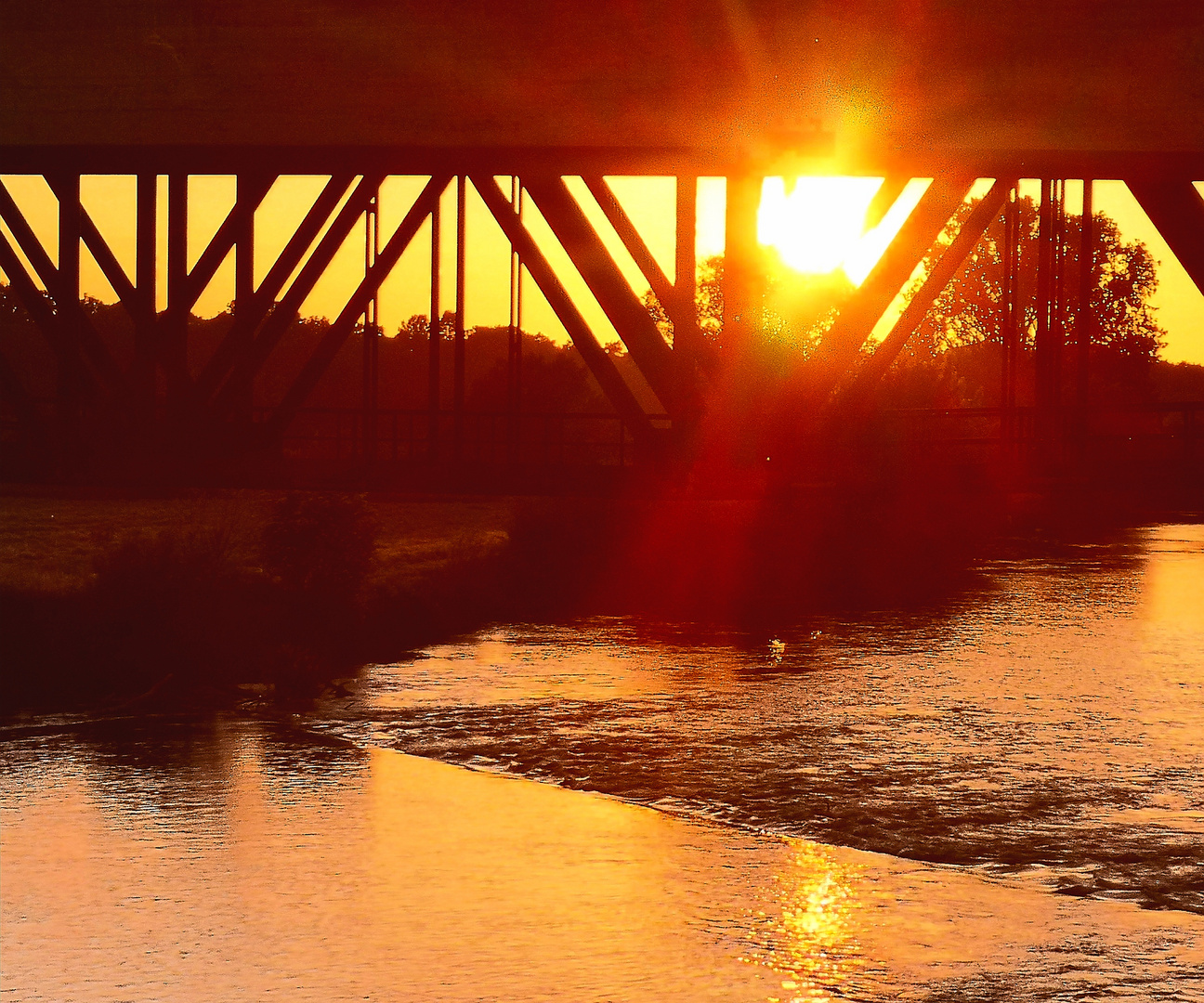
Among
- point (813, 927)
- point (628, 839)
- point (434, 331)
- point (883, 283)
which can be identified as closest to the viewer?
point (813, 927)

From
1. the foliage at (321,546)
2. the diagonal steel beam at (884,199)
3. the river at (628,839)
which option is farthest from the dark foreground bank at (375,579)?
the diagonal steel beam at (884,199)

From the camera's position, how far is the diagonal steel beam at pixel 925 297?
15273 millimetres

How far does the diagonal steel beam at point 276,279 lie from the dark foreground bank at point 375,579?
1.36 metres

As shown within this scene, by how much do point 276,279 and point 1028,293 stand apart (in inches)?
3063

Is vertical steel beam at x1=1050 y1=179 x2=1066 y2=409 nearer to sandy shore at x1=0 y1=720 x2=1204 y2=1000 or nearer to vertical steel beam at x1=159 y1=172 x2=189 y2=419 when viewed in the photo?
vertical steel beam at x1=159 y1=172 x2=189 y2=419

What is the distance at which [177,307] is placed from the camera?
53.3 ft

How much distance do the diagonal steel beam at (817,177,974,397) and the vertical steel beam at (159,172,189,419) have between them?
17.8 feet

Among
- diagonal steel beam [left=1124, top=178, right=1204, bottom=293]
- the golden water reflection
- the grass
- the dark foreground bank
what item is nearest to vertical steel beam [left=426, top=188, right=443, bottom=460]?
the dark foreground bank

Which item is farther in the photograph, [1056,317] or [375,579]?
[1056,317]

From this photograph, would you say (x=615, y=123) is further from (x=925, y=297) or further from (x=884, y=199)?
(x=925, y=297)

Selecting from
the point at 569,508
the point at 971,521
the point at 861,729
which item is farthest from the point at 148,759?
the point at 971,521

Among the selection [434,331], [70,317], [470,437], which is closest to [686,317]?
[70,317]

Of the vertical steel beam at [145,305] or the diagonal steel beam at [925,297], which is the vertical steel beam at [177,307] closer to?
the vertical steel beam at [145,305]

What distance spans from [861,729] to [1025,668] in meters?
2.91
